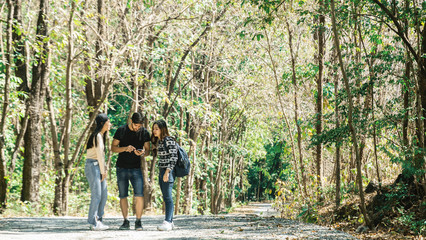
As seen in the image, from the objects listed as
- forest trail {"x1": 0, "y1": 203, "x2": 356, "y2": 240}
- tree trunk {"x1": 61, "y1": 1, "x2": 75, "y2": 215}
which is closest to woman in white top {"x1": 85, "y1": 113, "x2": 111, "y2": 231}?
forest trail {"x1": 0, "y1": 203, "x2": 356, "y2": 240}

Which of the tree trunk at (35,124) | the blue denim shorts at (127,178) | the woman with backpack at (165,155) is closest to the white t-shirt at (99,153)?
the blue denim shorts at (127,178)

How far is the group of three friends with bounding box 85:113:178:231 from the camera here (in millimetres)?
7285

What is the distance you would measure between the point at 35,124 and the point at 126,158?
7074mm

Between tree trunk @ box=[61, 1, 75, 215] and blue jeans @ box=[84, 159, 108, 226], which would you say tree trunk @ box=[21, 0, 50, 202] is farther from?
blue jeans @ box=[84, 159, 108, 226]

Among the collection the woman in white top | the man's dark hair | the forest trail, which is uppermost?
the man's dark hair

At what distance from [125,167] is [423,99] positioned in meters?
6.22

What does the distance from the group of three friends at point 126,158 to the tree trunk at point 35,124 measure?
629 centimetres

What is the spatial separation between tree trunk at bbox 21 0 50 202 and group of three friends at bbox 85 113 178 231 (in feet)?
20.6

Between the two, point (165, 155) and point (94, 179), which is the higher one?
point (165, 155)

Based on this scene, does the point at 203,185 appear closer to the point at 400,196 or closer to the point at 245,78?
the point at 245,78

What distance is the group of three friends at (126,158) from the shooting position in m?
7.29

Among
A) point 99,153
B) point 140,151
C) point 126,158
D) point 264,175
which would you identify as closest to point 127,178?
point 126,158

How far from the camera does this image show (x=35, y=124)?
13.3m

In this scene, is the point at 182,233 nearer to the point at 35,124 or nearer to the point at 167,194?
the point at 167,194
